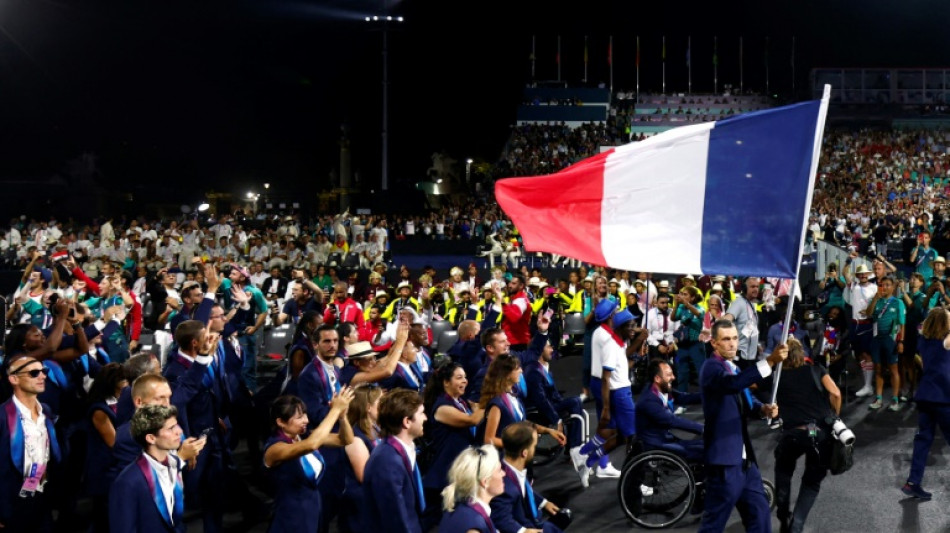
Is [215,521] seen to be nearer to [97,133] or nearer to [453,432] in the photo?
[453,432]

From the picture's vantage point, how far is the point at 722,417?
6.79m

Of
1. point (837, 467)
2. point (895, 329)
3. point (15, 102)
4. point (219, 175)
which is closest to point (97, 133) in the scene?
point (15, 102)

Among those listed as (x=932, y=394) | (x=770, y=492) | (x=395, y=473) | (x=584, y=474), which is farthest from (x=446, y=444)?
(x=932, y=394)

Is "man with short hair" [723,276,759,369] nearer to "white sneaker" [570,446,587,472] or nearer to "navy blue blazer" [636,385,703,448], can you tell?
"white sneaker" [570,446,587,472]

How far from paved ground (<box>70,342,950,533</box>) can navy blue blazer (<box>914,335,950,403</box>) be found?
3.09 ft

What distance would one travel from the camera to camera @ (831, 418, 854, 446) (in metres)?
7.37

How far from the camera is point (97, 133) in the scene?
44.1 metres

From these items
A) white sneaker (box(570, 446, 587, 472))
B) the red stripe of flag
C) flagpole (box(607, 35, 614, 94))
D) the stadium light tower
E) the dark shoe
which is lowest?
the dark shoe

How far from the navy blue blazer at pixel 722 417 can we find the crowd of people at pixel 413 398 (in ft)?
0.05

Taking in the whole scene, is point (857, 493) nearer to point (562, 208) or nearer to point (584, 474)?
point (584, 474)

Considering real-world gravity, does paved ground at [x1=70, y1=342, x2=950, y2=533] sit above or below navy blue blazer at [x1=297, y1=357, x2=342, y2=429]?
below

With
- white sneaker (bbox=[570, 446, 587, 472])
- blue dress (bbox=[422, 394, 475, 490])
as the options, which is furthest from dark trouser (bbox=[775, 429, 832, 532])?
blue dress (bbox=[422, 394, 475, 490])

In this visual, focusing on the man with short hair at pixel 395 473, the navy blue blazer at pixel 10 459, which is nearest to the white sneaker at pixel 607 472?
the man with short hair at pixel 395 473

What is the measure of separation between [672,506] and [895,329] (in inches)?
236
